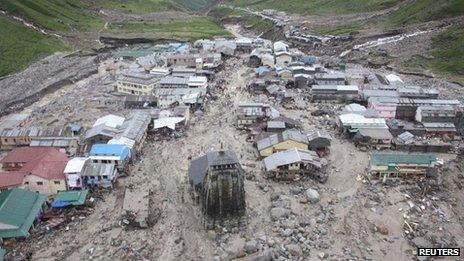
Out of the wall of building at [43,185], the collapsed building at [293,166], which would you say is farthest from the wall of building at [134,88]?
the collapsed building at [293,166]

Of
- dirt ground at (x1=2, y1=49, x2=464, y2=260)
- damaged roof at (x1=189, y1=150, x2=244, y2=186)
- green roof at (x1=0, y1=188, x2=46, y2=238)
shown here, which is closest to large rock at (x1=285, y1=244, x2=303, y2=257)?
dirt ground at (x1=2, y1=49, x2=464, y2=260)

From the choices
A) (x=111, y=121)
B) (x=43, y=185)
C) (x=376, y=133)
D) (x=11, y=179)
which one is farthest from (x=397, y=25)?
(x=11, y=179)

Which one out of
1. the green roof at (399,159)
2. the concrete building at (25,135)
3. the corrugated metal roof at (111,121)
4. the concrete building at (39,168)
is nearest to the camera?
Answer: the concrete building at (39,168)

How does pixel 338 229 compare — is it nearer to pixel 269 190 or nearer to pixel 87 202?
pixel 269 190

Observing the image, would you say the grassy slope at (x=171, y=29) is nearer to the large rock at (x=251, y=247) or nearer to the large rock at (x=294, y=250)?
the large rock at (x=251, y=247)

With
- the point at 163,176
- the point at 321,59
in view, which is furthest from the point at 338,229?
the point at 321,59

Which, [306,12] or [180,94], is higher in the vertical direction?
[306,12]

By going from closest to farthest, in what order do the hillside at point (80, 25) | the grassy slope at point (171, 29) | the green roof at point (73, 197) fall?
the green roof at point (73, 197) → the hillside at point (80, 25) → the grassy slope at point (171, 29)
